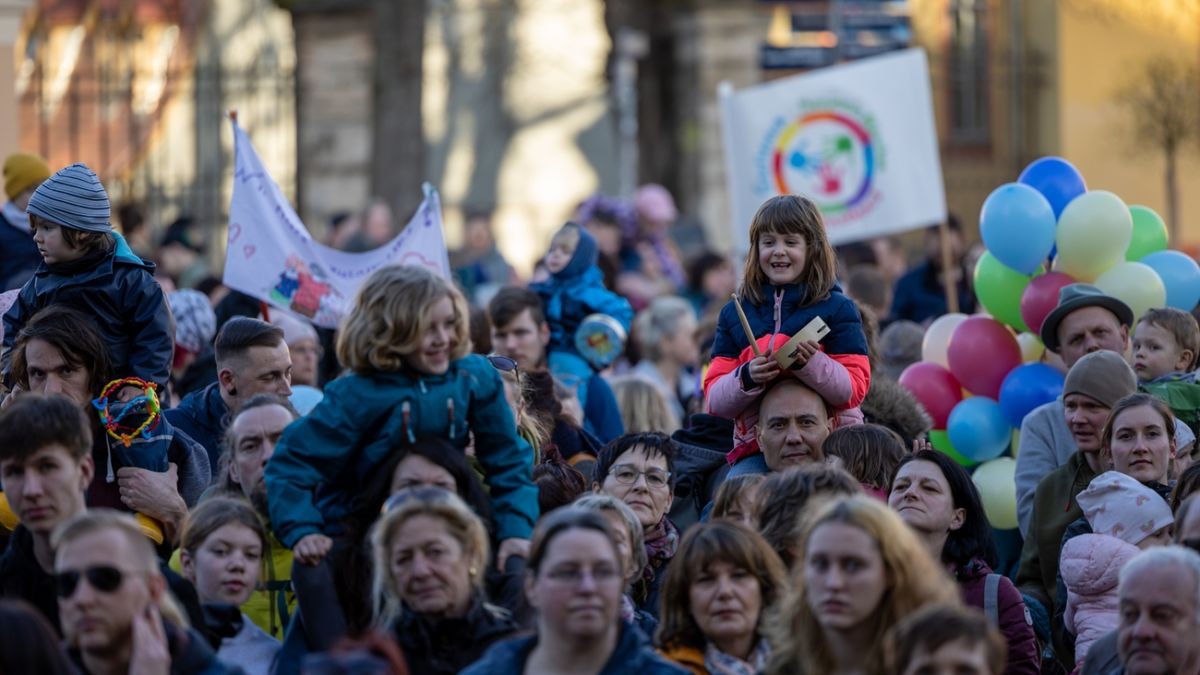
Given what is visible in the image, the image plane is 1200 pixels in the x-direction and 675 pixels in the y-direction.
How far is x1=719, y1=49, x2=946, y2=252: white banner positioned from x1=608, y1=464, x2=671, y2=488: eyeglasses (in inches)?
223

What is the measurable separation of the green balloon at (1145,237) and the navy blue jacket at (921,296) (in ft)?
10.5

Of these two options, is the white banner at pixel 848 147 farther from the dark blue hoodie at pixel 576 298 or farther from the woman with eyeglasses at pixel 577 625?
the woman with eyeglasses at pixel 577 625

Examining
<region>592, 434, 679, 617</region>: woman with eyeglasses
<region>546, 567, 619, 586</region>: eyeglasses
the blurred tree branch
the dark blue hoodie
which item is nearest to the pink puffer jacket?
<region>592, 434, 679, 617</region>: woman with eyeglasses

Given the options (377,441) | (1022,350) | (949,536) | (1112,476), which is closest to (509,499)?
(377,441)

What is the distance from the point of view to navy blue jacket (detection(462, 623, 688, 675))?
19.7 ft

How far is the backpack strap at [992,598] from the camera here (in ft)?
24.5

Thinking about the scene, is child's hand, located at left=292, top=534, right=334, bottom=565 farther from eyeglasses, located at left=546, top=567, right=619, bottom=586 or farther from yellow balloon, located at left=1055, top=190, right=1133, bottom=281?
yellow balloon, located at left=1055, top=190, right=1133, bottom=281

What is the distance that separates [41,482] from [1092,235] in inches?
215

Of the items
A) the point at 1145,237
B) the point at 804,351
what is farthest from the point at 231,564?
the point at 1145,237

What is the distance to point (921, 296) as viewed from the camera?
578 inches

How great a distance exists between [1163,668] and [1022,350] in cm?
453

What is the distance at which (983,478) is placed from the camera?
33.6 feet

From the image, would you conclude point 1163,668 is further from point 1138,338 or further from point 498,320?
point 498,320

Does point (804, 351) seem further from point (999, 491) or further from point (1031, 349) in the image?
point (1031, 349)
